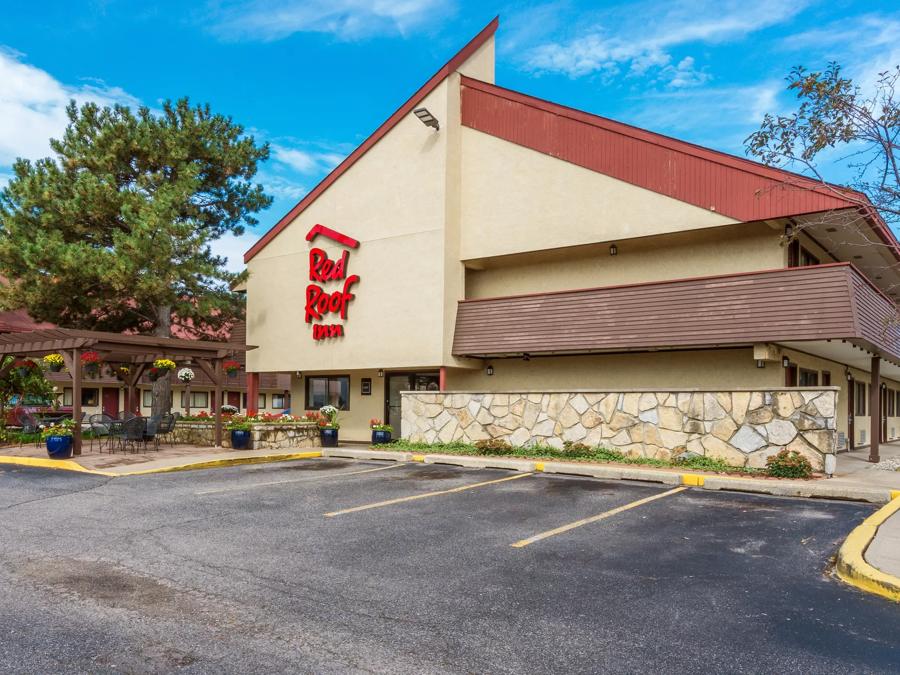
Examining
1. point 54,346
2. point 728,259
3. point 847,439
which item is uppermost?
point 728,259

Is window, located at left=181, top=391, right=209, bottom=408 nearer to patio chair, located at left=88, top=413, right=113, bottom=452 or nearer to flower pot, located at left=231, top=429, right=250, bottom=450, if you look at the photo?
patio chair, located at left=88, top=413, right=113, bottom=452

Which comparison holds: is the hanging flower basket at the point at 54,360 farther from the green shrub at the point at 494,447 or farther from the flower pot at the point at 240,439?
the green shrub at the point at 494,447

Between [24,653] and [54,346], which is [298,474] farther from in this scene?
[24,653]

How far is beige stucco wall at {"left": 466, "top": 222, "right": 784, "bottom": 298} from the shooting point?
16.8 meters

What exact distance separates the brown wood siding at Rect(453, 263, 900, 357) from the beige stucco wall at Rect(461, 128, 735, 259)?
5.02 ft

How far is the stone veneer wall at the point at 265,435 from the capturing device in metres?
19.9

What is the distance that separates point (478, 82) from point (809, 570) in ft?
58.2

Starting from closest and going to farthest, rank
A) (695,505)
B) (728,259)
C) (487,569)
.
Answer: (487,569) → (695,505) → (728,259)

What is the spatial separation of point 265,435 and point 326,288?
562 cm

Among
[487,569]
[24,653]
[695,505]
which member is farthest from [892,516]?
[24,653]

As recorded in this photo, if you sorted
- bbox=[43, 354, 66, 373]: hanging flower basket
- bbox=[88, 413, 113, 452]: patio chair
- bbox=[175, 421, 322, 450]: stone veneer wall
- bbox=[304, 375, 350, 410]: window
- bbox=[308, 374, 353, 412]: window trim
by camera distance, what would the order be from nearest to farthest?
bbox=[43, 354, 66, 373]: hanging flower basket → bbox=[175, 421, 322, 450]: stone veneer wall → bbox=[88, 413, 113, 452]: patio chair → bbox=[308, 374, 353, 412]: window trim → bbox=[304, 375, 350, 410]: window

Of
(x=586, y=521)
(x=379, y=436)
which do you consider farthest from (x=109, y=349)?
(x=586, y=521)

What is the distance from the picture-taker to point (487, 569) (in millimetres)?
6629

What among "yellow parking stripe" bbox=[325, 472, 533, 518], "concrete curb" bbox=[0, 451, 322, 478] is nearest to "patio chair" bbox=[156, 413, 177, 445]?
"concrete curb" bbox=[0, 451, 322, 478]
